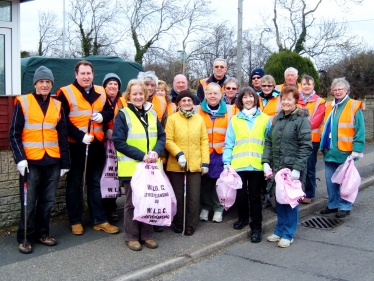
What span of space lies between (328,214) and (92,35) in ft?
109

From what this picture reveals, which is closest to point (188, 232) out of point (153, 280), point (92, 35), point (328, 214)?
point (153, 280)

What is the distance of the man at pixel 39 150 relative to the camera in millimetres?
4984

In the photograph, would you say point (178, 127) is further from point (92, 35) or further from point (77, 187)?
point (92, 35)

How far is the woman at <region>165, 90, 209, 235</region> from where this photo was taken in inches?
228

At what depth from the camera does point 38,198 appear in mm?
5312

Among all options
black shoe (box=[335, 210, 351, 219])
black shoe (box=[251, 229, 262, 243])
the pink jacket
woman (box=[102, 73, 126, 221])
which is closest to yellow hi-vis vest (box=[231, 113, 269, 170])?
the pink jacket

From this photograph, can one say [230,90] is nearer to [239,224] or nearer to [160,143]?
[160,143]

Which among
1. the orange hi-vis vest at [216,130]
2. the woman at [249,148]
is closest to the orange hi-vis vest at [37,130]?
the orange hi-vis vest at [216,130]

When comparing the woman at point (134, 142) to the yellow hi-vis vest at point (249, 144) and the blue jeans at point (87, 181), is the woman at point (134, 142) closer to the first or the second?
the blue jeans at point (87, 181)

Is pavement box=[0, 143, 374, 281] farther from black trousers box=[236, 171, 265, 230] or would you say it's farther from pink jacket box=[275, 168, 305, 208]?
pink jacket box=[275, 168, 305, 208]

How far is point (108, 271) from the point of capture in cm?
459

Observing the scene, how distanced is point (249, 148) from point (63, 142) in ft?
7.26

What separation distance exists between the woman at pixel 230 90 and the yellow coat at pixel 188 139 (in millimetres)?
898

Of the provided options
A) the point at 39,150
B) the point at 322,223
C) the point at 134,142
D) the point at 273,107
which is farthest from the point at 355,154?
the point at 39,150
